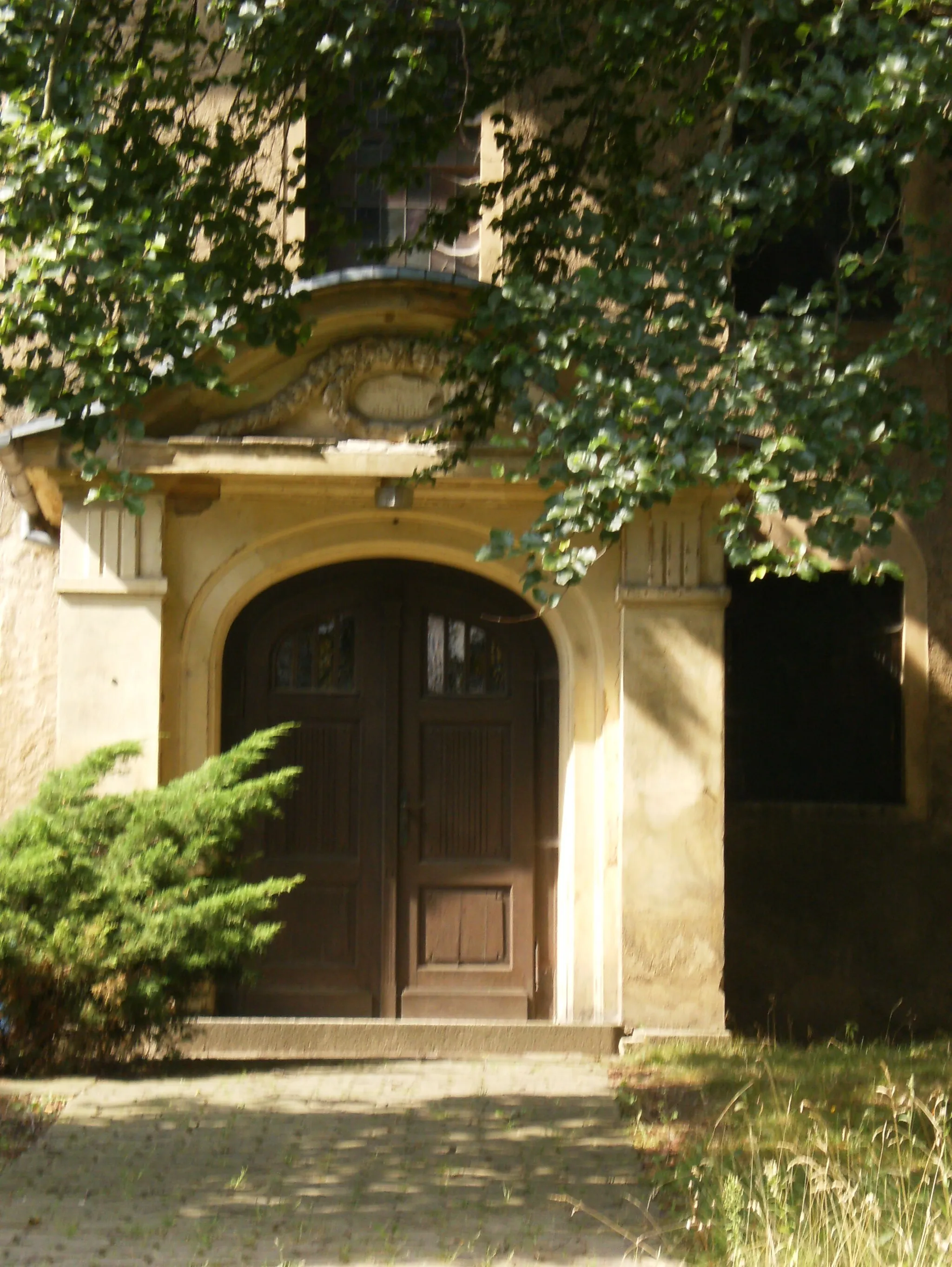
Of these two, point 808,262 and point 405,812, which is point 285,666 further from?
point 808,262

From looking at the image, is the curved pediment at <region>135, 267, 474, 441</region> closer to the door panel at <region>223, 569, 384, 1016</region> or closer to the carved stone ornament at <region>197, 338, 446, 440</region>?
the carved stone ornament at <region>197, 338, 446, 440</region>

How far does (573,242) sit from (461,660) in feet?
10.4

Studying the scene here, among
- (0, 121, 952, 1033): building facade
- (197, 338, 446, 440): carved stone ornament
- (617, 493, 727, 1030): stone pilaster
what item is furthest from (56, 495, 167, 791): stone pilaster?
(617, 493, 727, 1030): stone pilaster

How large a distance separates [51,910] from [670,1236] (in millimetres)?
3372

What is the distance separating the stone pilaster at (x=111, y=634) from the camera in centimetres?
782

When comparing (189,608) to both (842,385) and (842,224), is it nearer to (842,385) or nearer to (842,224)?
(842,385)

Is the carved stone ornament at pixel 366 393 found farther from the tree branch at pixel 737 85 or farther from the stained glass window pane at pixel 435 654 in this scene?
the tree branch at pixel 737 85

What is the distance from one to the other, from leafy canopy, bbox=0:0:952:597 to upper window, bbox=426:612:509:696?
184 centimetres

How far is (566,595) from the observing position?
8406 millimetres

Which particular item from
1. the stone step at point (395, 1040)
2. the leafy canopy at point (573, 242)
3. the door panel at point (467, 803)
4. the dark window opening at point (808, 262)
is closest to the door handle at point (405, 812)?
the door panel at point (467, 803)

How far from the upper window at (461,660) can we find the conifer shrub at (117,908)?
1.78 meters

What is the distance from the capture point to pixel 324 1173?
18.0 ft

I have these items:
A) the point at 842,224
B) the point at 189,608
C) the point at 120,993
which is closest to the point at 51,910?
the point at 120,993

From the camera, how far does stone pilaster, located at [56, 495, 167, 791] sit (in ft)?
25.7
